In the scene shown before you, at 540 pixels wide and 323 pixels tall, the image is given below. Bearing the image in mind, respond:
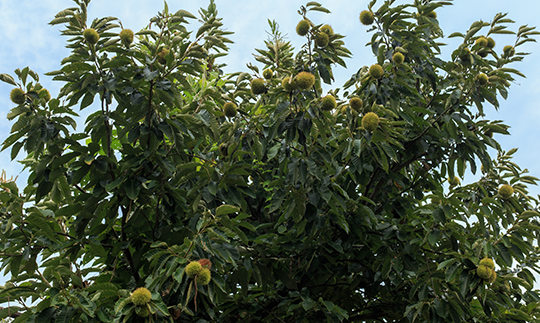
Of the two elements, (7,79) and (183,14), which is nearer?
(7,79)

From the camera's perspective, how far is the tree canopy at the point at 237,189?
2.72m

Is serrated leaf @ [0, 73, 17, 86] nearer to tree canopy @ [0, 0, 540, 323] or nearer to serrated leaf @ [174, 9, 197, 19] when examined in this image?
tree canopy @ [0, 0, 540, 323]

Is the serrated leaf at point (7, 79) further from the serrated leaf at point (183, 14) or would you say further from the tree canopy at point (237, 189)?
the serrated leaf at point (183, 14)

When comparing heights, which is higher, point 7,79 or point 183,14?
point 183,14

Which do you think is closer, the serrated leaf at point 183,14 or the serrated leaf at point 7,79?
the serrated leaf at point 7,79

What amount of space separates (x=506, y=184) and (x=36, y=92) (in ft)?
12.6

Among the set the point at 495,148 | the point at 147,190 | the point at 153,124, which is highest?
the point at 495,148

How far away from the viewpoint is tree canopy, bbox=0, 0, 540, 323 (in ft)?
8.93

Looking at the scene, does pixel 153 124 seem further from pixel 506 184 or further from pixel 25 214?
pixel 506 184

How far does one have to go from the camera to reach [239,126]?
310 cm

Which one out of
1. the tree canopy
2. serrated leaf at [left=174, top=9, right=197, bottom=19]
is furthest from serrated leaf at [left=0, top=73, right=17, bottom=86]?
serrated leaf at [left=174, top=9, right=197, bottom=19]

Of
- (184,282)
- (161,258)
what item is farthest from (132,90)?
(184,282)

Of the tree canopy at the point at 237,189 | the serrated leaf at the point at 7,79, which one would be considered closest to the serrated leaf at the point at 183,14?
the tree canopy at the point at 237,189

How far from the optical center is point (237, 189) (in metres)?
2.97
